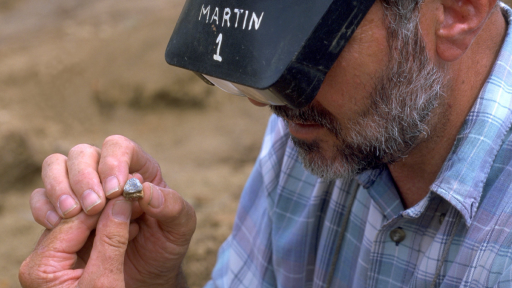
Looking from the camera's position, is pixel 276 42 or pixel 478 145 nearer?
pixel 276 42

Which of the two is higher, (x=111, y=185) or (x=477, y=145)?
(x=477, y=145)

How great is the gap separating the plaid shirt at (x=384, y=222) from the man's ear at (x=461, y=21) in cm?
19

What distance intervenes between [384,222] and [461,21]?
1.97 ft

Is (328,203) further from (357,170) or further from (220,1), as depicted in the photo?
(220,1)

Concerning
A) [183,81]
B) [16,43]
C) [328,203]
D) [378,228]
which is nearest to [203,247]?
[328,203]

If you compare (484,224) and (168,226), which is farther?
(168,226)

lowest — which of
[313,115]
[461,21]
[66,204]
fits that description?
[66,204]

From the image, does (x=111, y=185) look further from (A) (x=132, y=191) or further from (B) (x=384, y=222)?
(B) (x=384, y=222)

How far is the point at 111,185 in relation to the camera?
1.31 metres

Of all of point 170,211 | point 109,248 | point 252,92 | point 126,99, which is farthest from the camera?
point 126,99

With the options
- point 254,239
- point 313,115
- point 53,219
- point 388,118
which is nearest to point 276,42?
point 313,115

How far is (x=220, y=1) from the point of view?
1.14 m

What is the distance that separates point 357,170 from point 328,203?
347 millimetres

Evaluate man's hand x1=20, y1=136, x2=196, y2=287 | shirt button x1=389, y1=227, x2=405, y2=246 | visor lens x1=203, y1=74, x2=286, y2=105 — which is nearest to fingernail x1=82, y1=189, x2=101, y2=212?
man's hand x1=20, y1=136, x2=196, y2=287
